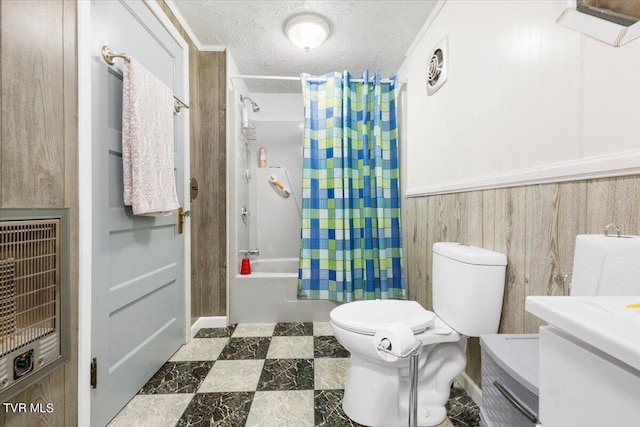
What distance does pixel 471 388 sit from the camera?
4.26ft

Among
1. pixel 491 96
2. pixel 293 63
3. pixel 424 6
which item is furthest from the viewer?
pixel 293 63

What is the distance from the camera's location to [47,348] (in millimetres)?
880

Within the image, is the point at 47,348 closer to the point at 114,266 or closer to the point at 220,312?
the point at 114,266

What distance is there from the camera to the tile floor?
1.17m

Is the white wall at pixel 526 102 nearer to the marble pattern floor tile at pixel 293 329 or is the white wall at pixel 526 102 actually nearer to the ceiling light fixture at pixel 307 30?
the ceiling light fixture at pixel 307 30

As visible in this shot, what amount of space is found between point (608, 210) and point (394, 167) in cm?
140

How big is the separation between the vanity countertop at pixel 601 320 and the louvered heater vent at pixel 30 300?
1239 mm

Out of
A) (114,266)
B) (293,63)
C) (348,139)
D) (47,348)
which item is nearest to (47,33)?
(114,266)

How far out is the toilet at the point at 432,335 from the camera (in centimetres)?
105

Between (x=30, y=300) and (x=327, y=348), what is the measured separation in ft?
4.68

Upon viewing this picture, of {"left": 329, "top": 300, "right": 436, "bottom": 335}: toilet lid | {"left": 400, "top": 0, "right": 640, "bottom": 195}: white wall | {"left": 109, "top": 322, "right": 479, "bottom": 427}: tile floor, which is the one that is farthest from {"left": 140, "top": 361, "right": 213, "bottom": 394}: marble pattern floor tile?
{"left": 400, "top": 0, "right": 640, "bottom": 195}: white wall

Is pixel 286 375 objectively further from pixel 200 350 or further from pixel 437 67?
pixel 437 67

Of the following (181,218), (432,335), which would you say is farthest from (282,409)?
(181,218)

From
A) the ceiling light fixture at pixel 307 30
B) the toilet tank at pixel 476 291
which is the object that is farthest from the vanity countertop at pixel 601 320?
the ceiling light fixture at pixel 307 30
